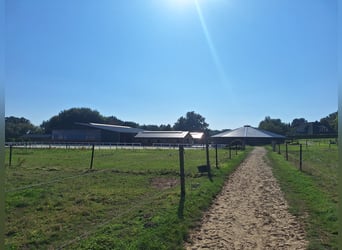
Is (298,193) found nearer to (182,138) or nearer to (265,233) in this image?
(265,233)

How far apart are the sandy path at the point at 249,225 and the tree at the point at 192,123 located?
4424 inches

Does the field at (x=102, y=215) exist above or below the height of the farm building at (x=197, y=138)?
below

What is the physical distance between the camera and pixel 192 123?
125938 millimetres

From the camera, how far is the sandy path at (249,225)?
15.1 ft

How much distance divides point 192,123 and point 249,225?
120660 millimetres

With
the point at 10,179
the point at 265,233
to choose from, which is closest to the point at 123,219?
the point at 265,233

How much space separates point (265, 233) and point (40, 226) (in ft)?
13.6

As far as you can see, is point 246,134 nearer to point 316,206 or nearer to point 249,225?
point 316,206

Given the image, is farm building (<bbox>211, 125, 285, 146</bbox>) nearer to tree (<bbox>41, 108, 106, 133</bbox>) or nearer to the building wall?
the building wall

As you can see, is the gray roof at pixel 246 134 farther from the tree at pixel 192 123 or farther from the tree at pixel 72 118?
the tree at pixel 192 123

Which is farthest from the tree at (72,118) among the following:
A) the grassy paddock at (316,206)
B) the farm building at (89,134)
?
the grassy paddock at (316,206)

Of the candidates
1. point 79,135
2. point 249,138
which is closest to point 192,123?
point 249,138

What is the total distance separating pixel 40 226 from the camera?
18.1 feet

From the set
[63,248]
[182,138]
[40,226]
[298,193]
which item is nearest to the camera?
[63,248]
